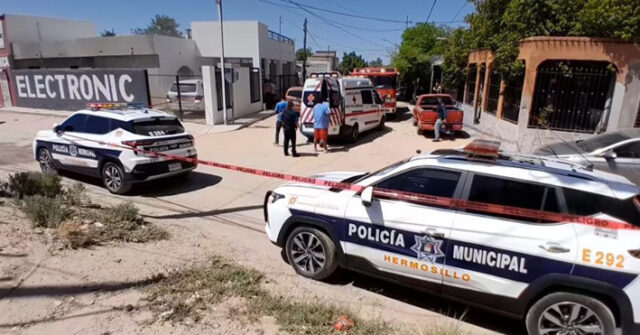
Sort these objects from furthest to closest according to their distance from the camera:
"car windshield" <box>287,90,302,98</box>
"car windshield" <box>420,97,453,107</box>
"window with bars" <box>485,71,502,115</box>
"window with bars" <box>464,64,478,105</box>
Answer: "car windshield" <box>287,90,302,98</box>, "window with bars" <box>464,64,478,105</box>, "car windshield" <box>420,97,453,107</box>, "window with bars" <box>485,71,502,115</box>

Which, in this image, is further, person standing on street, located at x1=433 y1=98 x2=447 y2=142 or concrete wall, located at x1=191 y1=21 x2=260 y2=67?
concrete wall, located at x1=191 y1=21 x2=260 y2=67

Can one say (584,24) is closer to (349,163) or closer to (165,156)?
(349,163)

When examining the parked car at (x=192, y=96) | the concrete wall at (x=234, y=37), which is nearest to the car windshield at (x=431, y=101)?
the parked car at (x=192, y=96)

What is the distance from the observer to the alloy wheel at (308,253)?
4.32m

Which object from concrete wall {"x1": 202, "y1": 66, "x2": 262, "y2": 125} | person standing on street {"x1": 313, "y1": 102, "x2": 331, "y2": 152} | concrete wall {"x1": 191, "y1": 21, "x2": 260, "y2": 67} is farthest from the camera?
concrete wall {"x1": 191, "y1": 21, "x2": 260, "y2": 67}

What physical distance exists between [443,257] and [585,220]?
3.91ft

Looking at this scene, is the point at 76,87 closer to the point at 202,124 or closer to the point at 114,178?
the point at 202,124

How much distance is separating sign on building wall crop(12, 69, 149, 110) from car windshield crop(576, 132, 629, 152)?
56.5ft

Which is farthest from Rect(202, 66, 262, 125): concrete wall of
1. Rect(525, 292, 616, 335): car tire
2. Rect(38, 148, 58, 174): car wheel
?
Rect(525, 292, 616, 335): car tire

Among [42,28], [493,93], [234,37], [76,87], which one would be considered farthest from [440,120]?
[42,28]

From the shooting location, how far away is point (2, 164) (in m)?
10.2

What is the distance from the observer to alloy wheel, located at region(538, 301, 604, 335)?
10.0ft

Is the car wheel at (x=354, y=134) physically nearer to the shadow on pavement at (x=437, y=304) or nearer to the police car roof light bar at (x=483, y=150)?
the shadow on pavement at (x=437, y=304)

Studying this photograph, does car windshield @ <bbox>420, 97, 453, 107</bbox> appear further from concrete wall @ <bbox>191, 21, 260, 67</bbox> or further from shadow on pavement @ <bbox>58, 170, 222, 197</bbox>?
concrete wall @ <bbox>191, 21, 260, 67</bbox>
